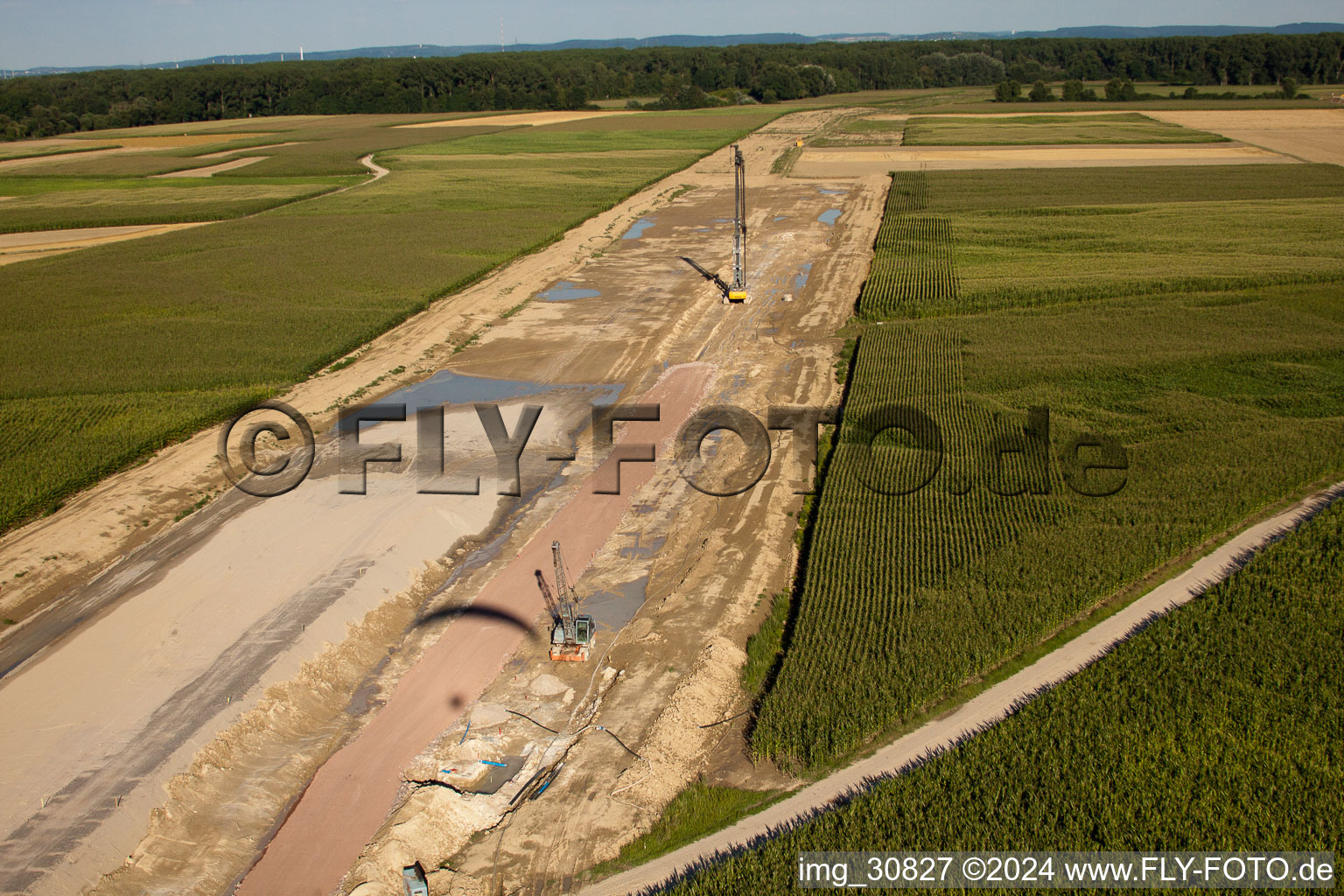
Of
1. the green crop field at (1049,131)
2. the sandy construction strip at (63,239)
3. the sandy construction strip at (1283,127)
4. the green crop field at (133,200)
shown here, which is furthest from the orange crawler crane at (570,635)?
the green crop field at (1049,131)

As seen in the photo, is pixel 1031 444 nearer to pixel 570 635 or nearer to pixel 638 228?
pixel 570 635

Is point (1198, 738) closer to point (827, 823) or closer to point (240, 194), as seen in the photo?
point (827, 823)

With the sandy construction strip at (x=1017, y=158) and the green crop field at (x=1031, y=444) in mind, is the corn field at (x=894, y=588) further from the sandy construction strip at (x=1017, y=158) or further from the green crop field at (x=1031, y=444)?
the sandy construction strip at (x=1017, y=158)

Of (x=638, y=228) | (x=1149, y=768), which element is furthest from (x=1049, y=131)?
(x=1149, y=768)

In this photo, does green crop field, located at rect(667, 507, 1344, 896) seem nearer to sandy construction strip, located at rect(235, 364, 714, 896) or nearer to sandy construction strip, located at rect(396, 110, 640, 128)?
sandy construction strip, located at rect(235, 364, 714, 896)

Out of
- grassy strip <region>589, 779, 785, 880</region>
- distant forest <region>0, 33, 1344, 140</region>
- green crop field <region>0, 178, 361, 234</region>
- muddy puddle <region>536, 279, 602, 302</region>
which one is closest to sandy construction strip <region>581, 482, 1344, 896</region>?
grassy strip <region>589, 779, 785, 880</region>
